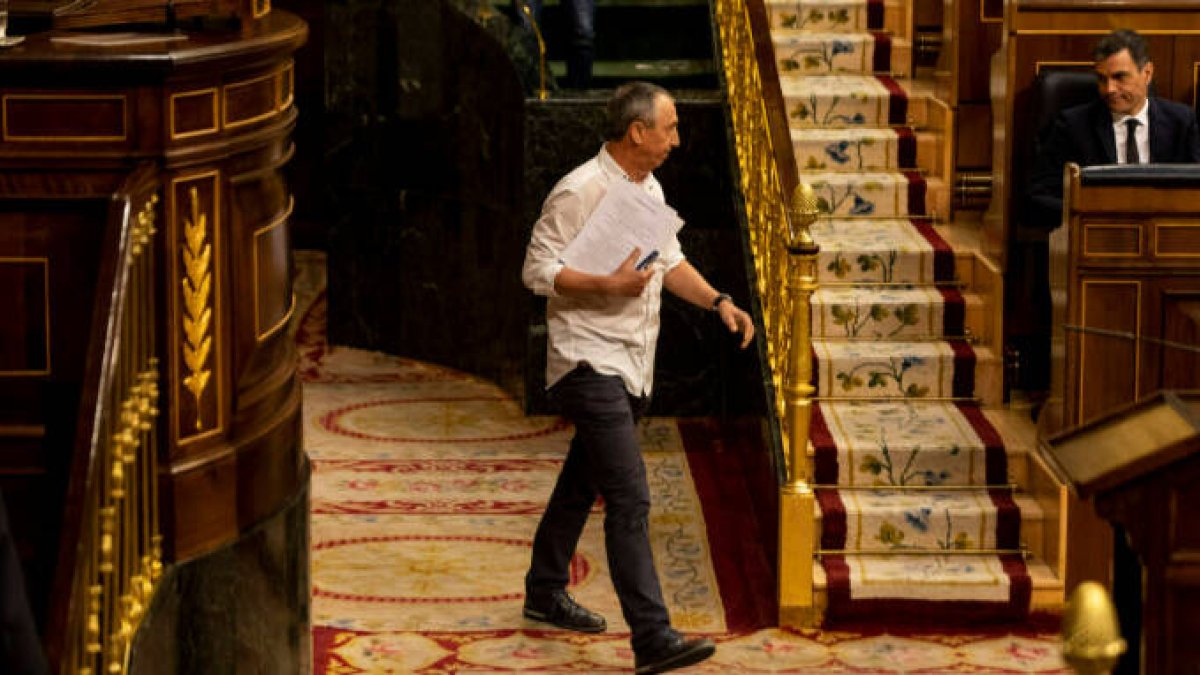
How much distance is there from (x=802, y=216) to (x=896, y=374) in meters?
1.12

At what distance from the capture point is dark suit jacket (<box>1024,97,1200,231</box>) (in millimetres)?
7711

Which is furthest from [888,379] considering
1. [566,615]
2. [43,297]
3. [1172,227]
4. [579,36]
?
[43,297]

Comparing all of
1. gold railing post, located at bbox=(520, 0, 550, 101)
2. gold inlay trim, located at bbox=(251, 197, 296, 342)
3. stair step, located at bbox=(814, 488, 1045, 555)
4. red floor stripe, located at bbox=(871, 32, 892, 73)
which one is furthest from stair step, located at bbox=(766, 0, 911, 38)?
gold inlay trim, located at bbox=(251, 197, 296, 342)

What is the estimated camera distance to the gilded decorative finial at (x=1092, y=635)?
10.2ft

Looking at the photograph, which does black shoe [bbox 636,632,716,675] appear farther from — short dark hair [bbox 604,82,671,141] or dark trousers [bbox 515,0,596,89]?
dark trousers [bbox 515,0,596,89]

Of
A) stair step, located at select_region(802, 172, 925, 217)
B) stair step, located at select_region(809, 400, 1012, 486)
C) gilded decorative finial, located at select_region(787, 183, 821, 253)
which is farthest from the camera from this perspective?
stair step, located at select_region(802, 172, 925, 217)

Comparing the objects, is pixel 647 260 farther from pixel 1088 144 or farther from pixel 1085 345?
pixel 1088 144

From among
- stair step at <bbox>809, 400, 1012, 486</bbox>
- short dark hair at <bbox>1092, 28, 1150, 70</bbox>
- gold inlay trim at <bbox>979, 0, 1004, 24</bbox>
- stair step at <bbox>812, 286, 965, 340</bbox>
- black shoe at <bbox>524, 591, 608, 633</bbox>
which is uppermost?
gold inlay trim at <bbox>979, 0, 1004, 24</bbox>

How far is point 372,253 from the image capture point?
10930 millimetres

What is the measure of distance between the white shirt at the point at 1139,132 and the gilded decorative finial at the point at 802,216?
1278mm

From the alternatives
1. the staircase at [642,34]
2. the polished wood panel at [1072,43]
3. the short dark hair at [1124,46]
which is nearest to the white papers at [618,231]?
the short dark hair at [1124,46]

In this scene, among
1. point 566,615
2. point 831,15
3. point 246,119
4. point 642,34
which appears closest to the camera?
point 246,119

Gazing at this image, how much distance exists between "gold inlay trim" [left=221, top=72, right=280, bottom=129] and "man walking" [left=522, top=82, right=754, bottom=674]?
45.2 inches

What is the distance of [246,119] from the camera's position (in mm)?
5387
